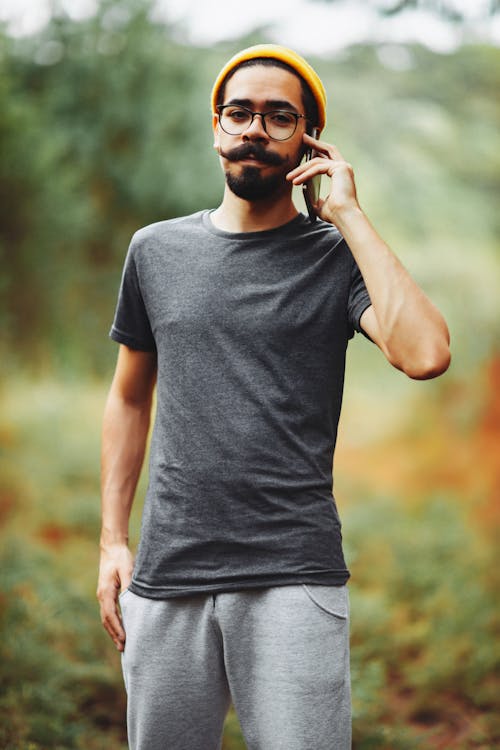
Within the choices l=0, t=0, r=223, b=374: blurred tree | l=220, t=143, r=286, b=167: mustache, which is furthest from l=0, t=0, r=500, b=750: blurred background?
l=220, t=143, r=286, b=167: mustache

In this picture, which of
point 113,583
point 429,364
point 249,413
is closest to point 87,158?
point 113,583

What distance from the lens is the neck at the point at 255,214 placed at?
1.88m

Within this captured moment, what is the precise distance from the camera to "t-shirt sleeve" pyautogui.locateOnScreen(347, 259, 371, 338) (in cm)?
175

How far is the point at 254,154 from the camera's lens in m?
1.82

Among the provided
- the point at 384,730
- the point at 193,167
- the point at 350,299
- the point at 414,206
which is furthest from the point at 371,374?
the point at 350,299

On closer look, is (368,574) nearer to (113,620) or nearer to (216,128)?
(113,620)

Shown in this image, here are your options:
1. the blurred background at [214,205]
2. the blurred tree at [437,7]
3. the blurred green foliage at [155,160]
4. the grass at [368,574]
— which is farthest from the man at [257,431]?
the blurred green foliage at [155,160]

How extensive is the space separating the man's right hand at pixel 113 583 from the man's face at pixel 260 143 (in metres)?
0.82

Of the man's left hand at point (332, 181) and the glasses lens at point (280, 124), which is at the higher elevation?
the glasses lens at point (280, 124)

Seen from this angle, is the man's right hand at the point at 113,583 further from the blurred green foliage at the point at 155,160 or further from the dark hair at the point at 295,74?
the blurred green foliage at the point at 155,160

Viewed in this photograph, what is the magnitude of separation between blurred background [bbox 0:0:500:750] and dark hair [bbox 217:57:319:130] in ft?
13.9

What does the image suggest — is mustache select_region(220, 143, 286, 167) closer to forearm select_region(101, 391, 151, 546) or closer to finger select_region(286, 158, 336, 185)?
finger select_region(286, 158, 336, 185)

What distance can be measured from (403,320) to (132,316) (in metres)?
0.64

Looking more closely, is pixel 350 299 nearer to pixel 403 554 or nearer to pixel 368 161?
pixel 403 554
